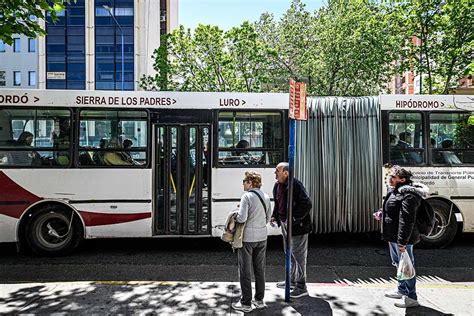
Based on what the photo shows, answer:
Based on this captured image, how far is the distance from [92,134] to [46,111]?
Result: 0.88 metres

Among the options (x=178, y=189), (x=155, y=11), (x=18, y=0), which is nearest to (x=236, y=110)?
(x=178, y=189)

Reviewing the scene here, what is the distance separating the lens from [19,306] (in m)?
5.31

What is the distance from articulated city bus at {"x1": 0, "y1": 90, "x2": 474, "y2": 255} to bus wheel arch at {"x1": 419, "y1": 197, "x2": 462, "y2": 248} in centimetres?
12

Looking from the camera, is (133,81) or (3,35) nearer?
(3,35)

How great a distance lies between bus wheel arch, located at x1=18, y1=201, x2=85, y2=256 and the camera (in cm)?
759

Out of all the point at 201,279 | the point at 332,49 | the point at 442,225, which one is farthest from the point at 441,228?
the point at 332,49

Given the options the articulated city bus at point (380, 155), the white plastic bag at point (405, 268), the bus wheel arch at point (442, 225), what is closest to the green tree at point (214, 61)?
the articulated city bus at point (380, 155)

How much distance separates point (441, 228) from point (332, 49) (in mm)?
12896

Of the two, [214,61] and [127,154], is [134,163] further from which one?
[214,61]

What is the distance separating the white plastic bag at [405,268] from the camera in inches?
204

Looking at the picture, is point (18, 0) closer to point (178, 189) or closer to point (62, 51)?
point (178, 189)

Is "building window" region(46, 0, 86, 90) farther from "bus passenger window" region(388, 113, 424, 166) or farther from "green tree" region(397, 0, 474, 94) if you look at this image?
"bus passenger window" region(388, 113, 424, 166)

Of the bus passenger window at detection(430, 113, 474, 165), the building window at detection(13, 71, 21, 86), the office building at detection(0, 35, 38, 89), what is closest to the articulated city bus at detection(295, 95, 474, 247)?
the bus passenger window at detection(430, 113, 474, 165)

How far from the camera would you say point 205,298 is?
559 cm
